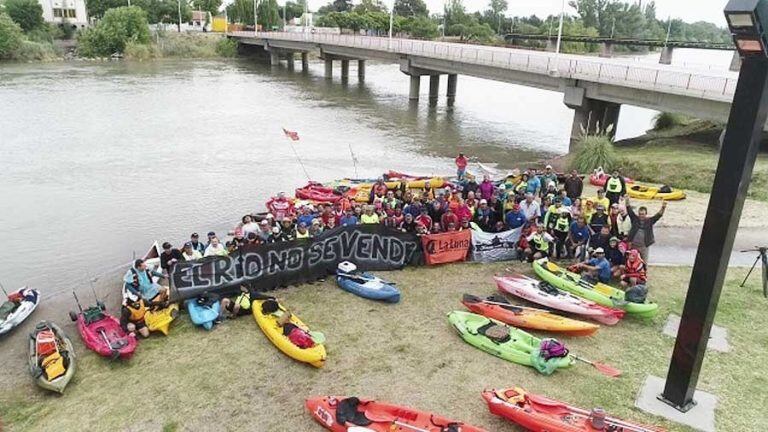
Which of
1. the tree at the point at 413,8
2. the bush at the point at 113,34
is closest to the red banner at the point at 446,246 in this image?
the bush at the point at 113,34

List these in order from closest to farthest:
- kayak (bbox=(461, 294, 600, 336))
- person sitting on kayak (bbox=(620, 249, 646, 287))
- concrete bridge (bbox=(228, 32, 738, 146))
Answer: kayak (bbox=(461, 294, 600, 336))
person sitting on kayak (bbox=(620, 249, 646, 287))
concrete bridge (bbox=(228, 32, 738, 146))

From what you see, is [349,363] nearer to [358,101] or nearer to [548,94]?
[358,101]

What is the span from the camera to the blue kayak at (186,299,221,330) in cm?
1264

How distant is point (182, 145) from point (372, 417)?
29399mm

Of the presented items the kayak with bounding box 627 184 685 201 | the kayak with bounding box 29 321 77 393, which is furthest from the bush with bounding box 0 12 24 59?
the kayak with bounding box 627 184 685 201

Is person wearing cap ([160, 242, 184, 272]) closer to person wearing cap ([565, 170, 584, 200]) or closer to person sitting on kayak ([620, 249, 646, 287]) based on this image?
person sitting on kayak ([620, 249, 646, 287])

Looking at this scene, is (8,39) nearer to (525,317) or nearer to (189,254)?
(189,254)

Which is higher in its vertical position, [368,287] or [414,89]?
[414,89]

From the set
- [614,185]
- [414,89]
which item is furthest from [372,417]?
[414,89]

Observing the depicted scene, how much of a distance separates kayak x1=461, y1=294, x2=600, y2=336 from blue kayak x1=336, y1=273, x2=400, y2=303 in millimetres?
1729

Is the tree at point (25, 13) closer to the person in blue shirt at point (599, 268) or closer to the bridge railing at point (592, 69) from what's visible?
the bridge railing at point (592, 69)

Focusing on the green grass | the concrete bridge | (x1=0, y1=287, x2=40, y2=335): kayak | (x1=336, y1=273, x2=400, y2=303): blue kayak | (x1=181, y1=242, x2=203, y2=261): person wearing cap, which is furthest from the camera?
the concrete bridge

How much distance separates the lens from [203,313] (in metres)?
12.9

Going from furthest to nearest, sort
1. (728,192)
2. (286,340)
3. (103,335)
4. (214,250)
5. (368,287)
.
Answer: (214,250) → (368,287) → (103,335) → (286,340) → (728,192)
